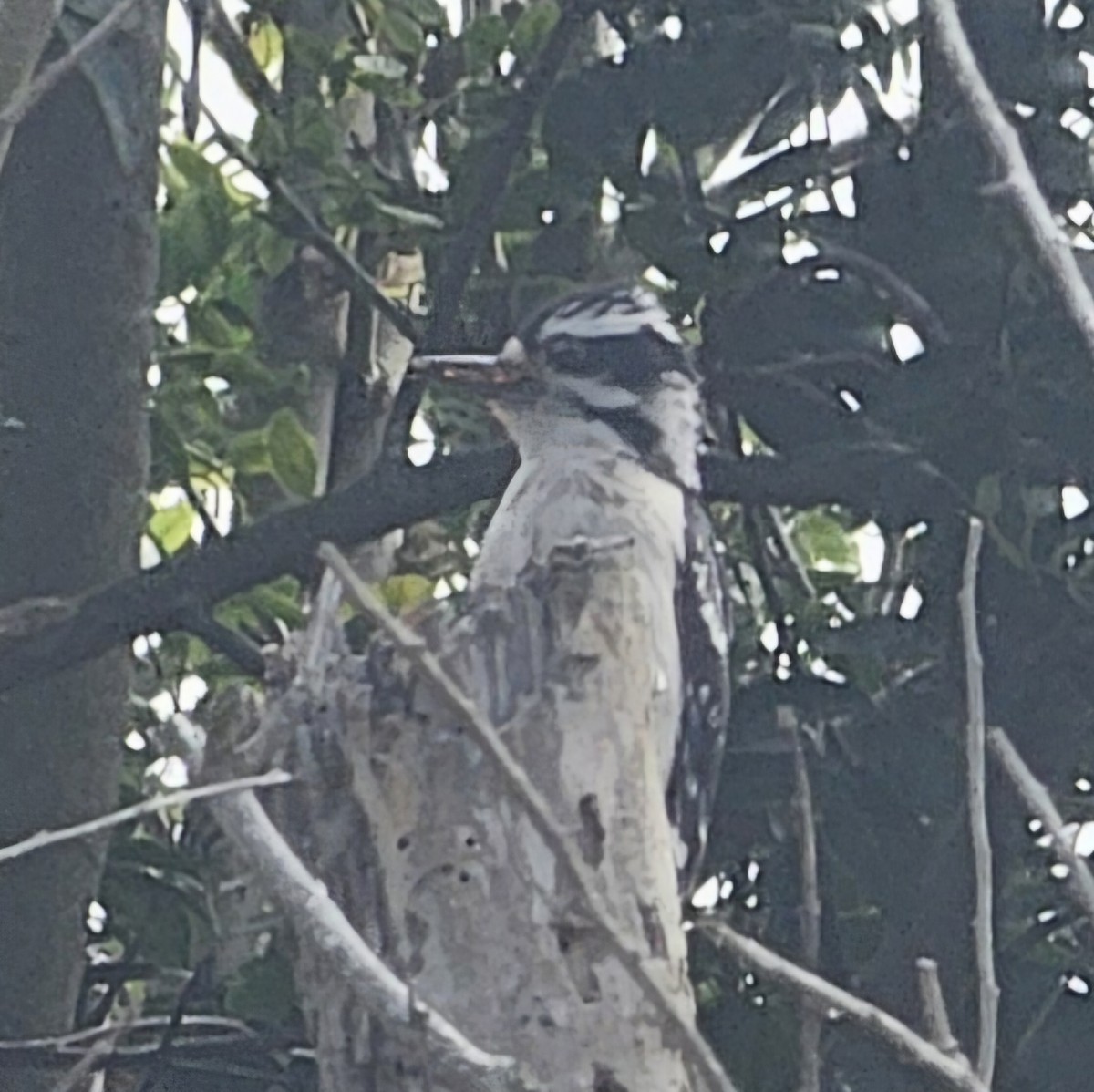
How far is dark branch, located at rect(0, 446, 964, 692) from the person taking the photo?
161 cm

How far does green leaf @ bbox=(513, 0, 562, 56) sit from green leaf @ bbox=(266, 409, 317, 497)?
0.33 meters

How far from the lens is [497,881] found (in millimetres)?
1418

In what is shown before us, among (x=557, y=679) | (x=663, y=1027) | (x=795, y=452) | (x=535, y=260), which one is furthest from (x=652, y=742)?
(x=535, y=260)

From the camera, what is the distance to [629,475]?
1.80m

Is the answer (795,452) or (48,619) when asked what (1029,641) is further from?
(48,619)

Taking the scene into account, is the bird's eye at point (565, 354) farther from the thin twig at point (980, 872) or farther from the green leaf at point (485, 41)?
the thin twig at point (980, 872)

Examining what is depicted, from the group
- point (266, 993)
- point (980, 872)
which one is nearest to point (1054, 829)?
point (980, 872)

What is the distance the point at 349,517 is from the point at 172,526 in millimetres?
510

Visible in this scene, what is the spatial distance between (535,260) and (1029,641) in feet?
1.62

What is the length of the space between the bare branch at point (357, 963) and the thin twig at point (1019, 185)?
385mm

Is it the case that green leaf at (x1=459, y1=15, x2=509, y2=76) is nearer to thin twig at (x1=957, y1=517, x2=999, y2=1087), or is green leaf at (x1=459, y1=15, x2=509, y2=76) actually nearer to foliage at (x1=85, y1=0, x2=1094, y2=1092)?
foliage at (x1=85, y1=0, x2=1094, y2=1092)

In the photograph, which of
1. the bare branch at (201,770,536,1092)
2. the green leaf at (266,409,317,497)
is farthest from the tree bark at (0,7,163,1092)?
the bare branch at (201,770,536,1092)

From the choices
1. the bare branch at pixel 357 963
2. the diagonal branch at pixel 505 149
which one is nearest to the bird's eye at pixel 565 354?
the diagonal branch at pixel 505 149

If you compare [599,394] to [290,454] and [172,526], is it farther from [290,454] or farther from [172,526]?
[172,526]
